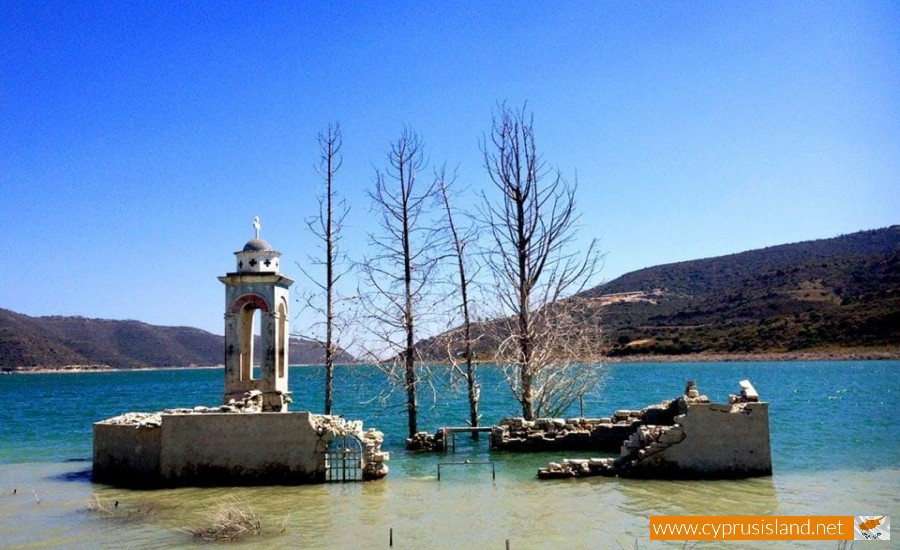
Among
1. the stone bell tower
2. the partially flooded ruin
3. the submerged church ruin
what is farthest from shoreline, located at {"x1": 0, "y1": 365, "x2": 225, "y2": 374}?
the partially flooded ruin

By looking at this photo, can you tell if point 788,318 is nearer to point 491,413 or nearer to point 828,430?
point 491,413

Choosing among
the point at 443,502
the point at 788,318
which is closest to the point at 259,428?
the point at 443,502

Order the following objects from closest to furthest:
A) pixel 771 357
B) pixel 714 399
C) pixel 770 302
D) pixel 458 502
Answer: pixel 458 502, pixel 714 399, pixel 771 357, pixel 770 302

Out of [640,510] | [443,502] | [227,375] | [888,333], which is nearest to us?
[640,510]

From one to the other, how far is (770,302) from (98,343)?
141m

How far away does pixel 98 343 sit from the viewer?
161750mm

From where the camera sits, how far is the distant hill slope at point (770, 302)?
2982 inches

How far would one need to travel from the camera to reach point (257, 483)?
53.4 ft

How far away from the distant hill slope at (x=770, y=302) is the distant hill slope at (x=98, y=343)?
56.7 metres

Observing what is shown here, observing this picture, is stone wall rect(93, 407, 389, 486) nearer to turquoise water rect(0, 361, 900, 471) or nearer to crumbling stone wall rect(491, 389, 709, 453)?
turquoise water rect(0, 361, 900, 471)

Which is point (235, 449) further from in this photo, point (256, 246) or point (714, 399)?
point (714, 399)

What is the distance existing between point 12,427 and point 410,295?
28.1 m

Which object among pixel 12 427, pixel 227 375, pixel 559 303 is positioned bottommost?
pixel 12 427

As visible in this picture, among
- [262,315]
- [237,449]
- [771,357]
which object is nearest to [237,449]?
[237,449]
